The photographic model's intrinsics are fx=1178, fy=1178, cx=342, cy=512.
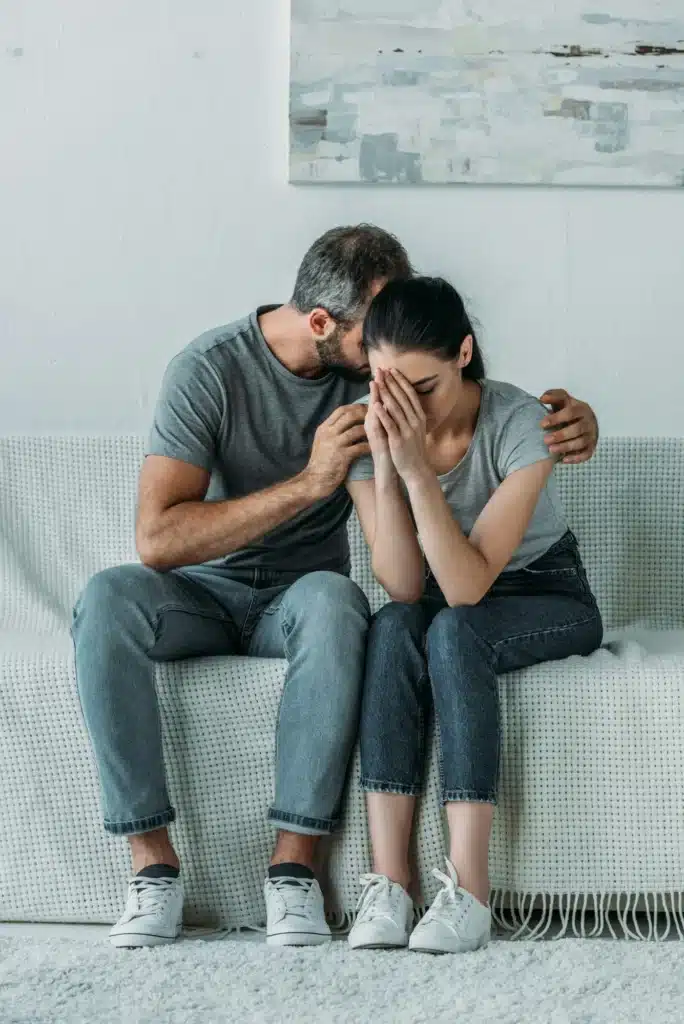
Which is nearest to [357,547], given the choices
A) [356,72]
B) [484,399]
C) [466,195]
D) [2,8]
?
[484,399]

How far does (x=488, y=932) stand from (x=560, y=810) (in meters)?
0.20

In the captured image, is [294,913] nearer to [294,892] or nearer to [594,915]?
[294,892]

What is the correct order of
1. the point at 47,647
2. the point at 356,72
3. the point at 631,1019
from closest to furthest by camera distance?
1. the point at 631,1019
2. the point at 47,647
3. the point at 356,72

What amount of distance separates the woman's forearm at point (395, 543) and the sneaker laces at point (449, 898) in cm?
39

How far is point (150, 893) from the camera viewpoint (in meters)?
1.53

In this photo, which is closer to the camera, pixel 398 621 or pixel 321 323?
pixel 398 621

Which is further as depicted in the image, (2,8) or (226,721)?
(2,8)

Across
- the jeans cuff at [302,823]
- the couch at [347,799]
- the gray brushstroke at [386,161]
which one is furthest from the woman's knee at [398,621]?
the gray brushstroke at [386,161]

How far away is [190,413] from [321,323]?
0.81ft

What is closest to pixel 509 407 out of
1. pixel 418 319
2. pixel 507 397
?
pixel 507 397

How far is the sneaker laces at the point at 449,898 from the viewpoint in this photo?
145 centimetres

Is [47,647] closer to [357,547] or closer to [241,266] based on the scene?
[357,547]

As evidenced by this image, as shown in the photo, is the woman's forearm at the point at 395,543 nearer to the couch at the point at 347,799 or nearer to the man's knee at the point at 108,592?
the couch at the point at 347,799

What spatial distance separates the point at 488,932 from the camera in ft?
4.86
